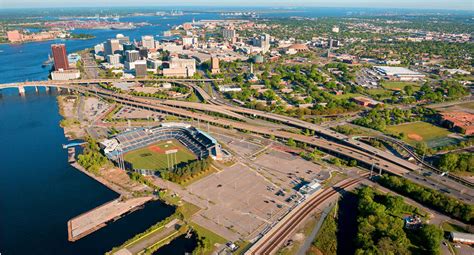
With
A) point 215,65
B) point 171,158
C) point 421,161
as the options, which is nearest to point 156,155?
point 171,158

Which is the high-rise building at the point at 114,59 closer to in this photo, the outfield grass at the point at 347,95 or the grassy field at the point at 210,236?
the outfield grass at the point at 347,95

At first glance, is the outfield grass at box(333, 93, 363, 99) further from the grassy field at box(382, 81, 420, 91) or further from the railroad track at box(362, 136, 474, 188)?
the railroad track at box(362, 136, 474, 188)

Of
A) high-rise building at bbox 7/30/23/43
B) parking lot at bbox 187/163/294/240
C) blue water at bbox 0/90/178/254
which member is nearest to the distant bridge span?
blue water at bbox 0/90/178/254

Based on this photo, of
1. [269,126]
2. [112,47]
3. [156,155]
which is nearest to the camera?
[156,155]

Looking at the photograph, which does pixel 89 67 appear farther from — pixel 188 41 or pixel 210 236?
pixel 210 236

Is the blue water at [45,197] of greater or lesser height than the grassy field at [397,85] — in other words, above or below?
below

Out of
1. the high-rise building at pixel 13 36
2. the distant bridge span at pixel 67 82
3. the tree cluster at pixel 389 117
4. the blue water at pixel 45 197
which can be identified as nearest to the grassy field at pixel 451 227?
the tree cluster at pixel 389 117

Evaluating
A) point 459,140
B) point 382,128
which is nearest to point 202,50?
point 382,128
